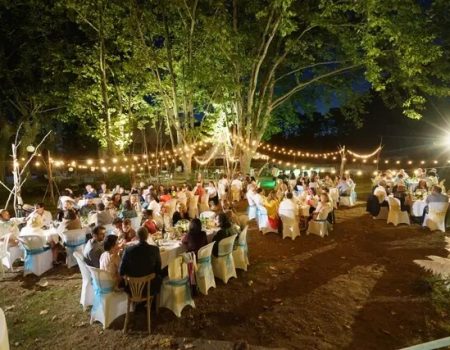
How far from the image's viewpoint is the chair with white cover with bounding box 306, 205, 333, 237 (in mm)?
8742

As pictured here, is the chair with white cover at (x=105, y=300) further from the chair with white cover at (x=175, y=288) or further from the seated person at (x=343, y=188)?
the seated person at (x=343, y=188)

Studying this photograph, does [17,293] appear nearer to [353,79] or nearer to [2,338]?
[2,338]

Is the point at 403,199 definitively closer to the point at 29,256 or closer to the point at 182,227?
the point at 182,227

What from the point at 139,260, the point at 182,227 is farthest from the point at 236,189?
the point at 139,260

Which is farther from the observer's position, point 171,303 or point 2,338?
point 171,303

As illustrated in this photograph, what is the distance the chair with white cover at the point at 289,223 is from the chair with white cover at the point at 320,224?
510 millimetres

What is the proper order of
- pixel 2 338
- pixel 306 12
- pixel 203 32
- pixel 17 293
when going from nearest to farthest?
pixel 2 338 < pixel 17 293 < pixel 306 12 < pixel 203 32

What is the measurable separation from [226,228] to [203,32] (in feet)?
42.3

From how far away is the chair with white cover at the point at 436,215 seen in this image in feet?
30.1

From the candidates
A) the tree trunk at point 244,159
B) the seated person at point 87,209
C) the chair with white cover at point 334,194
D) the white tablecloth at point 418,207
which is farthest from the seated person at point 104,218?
the tree trunk at point 244,159

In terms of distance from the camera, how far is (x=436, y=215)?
9.34 meters

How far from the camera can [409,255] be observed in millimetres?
7441

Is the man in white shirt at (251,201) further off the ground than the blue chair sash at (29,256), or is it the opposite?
the man in white shirt at (251,201)

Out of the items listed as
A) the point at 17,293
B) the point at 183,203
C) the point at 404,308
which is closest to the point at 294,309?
the point at 404,308
